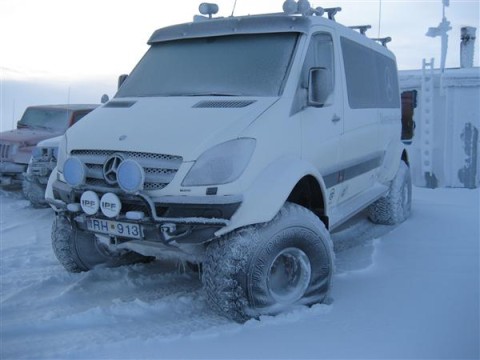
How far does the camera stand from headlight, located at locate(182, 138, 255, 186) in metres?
3.36

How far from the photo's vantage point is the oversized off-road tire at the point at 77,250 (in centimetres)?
450

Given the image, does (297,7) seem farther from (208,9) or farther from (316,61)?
(208,9)

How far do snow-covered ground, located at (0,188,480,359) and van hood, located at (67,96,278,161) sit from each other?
1.13 metres

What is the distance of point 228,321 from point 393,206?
12.3 ft

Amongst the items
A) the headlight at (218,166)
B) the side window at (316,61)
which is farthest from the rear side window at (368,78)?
the headlight at (218,166)

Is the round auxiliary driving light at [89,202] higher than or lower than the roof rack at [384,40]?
lower

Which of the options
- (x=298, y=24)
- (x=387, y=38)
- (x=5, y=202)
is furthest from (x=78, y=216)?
(x=5, y=202)

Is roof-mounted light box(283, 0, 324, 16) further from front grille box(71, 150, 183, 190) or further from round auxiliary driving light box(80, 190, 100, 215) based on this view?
round auxiliary driving light box(80, 190, 100, 215)

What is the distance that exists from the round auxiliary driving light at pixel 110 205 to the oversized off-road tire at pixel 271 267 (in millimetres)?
662

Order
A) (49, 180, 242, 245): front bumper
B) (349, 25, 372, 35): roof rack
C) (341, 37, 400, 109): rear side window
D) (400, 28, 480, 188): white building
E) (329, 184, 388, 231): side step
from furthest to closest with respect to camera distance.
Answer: (400, 28, 480, 188): white building < (349, 25, 372, 35): roof rack < (341, 37, 400, 109): rear side window < (329, 184, 388, 231): side step < (49, 180, 242, 245): front bumper

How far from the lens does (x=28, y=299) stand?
13.0ft

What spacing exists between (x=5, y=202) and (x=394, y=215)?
6193 millimetres

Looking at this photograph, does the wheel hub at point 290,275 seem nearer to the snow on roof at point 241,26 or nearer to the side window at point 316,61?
the side window at point 316,61

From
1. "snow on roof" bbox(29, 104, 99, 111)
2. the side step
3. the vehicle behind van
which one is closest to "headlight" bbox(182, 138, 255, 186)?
the side step
